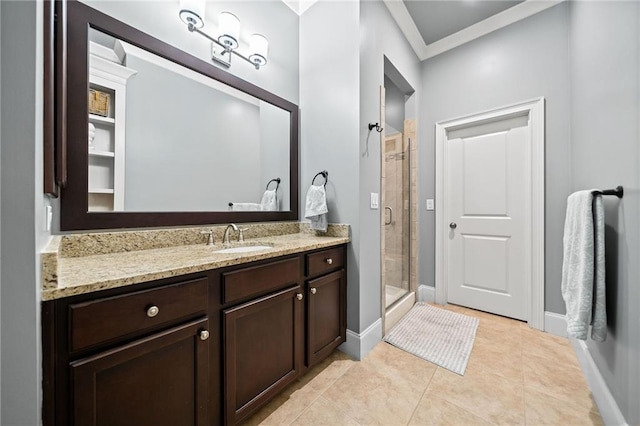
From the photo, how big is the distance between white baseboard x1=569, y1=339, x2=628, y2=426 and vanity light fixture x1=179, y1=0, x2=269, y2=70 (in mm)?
2707

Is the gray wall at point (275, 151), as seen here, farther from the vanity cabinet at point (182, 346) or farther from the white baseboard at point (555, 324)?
the white baseboard at point (555, 324)

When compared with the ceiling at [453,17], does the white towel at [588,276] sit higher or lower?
lower

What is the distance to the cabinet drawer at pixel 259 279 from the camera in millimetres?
1044

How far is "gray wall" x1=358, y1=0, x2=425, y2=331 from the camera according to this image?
5.76 feet

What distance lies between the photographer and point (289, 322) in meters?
1.32

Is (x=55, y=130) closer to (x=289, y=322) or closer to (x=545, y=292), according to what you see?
(x=289, y=322)

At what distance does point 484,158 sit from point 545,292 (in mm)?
1313

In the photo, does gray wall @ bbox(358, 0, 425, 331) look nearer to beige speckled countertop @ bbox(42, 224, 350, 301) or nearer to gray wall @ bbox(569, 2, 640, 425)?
beige speckled countertop @ bbox(42, 224, 350, 301)

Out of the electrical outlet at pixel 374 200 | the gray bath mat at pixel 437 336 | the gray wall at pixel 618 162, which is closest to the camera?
the gray wall at pixel 618 162

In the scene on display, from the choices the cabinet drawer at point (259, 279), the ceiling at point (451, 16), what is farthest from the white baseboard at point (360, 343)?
the ceiling at point (451, 16)

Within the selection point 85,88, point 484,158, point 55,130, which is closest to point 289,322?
point 55,130

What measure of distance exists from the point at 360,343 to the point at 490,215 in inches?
71.3

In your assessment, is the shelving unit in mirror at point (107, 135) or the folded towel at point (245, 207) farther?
the folded towel at point (245, 207)

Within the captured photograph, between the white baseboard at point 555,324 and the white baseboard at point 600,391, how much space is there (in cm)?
38
